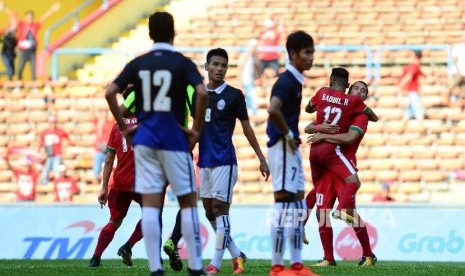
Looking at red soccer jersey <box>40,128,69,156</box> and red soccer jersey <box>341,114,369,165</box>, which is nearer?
red soccer jersey <box>341,114,369,165</box>

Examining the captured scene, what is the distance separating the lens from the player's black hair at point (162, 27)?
9711 mm

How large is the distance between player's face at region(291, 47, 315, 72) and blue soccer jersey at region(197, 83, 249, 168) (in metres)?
1.79

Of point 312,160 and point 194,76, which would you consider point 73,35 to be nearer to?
point 312,160

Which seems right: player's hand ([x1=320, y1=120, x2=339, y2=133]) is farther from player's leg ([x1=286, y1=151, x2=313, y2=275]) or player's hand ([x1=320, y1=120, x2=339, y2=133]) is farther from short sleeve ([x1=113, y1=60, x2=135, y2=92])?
short sleeve ([x1=113, y1=60, x2=135, y2=92])

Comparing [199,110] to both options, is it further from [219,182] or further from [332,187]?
[332,187]

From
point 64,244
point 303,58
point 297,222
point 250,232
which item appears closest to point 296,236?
point 297,222

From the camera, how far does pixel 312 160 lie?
46.0 ft

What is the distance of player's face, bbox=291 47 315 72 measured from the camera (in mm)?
10547

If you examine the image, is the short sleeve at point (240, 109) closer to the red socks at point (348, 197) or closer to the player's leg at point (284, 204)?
the player's leg at point (284, 204)

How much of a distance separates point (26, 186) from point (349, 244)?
8221mm

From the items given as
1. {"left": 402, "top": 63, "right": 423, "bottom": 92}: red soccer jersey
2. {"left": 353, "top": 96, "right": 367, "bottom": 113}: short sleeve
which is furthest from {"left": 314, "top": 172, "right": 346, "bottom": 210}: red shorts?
{"left": 402, "top": 63, "right": 423, "bottom": 92}: red soccer jersey

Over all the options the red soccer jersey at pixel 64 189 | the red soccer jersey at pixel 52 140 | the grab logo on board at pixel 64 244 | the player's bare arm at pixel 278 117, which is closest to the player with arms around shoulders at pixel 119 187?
the player's bare arm at pixel 278 117

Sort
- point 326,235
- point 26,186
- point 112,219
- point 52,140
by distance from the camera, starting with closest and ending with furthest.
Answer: point 112,219, point 326,235, point 26,186, point 52,140

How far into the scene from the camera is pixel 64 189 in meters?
23.5
